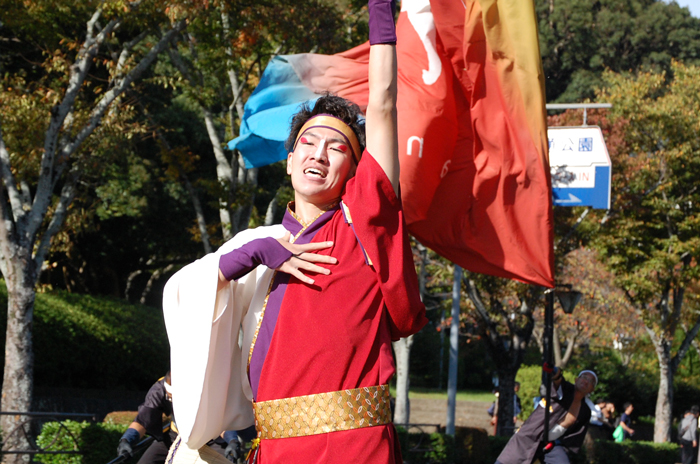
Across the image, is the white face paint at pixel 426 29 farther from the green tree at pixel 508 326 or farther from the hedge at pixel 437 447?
the green tree at pixel 508 326

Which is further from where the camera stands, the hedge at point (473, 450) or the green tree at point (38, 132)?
the hedge at point (473, 450)

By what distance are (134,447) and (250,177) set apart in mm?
5743

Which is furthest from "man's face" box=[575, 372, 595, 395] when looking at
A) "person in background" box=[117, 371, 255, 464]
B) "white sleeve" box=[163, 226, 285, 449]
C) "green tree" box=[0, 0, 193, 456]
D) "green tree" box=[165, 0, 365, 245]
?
"white sleeve" box=[163, 226, 285, 449]

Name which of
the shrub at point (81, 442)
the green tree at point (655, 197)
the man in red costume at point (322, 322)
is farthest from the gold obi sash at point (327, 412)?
the green tree at point (655, 197)

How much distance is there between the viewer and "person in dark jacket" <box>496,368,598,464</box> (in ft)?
27.1

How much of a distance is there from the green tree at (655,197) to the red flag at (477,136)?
12.0 meters


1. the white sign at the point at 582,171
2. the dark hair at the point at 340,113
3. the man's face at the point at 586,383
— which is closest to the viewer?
the dark hair at the point at 340,113

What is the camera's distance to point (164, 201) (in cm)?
1986

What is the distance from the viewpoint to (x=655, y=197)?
18.4 m

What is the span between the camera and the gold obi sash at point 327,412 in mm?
2242

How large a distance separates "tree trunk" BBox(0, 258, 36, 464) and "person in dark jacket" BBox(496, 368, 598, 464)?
594 centimetres

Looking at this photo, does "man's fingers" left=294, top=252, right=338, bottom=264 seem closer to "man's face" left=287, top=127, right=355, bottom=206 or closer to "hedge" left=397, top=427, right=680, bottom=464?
"man's face" left=287, top=127, right=355, bottom=206

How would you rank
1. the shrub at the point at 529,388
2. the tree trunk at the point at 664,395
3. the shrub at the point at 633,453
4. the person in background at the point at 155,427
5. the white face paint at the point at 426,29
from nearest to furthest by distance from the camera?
the white face paint at the point at 426,29, the person in background at the point at 155,427, the shrub at the point at 633,453, the tree trunk at the point at 664,395, the shrub at the point at 529,388

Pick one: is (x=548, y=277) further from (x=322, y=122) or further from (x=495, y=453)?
(x=495, y=453)
